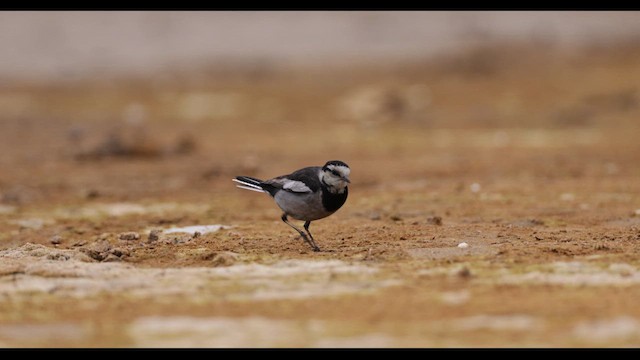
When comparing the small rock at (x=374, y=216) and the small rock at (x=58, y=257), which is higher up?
the small rock at (x=374, y=216)

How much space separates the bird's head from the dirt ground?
57 centimetres

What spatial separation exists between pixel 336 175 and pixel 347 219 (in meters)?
2.76

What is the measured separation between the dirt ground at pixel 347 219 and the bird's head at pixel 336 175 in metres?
0.57

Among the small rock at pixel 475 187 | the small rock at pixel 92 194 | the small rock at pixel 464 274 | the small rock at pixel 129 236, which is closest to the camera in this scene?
the small rock at pixel 464 274

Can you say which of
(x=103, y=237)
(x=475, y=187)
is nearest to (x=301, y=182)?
(x=103, y=237)

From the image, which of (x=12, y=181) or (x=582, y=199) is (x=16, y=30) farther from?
(x=582, y=199)

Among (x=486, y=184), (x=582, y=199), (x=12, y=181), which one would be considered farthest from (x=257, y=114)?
(x=582, y=199)

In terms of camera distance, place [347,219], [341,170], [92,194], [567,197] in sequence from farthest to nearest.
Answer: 1. [92,194]
2. [567,197]
3. [347,219]
4. [341,170]

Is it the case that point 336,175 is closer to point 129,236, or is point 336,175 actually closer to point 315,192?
point 315,192

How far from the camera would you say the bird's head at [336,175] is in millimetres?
9328

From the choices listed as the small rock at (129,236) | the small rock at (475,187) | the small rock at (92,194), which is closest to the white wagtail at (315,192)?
the small rock at (129,236)

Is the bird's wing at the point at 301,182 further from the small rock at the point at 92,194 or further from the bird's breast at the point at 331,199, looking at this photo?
the small rock at the point at 92,194

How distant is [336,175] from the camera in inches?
370

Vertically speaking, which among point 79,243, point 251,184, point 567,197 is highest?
point 567,197
